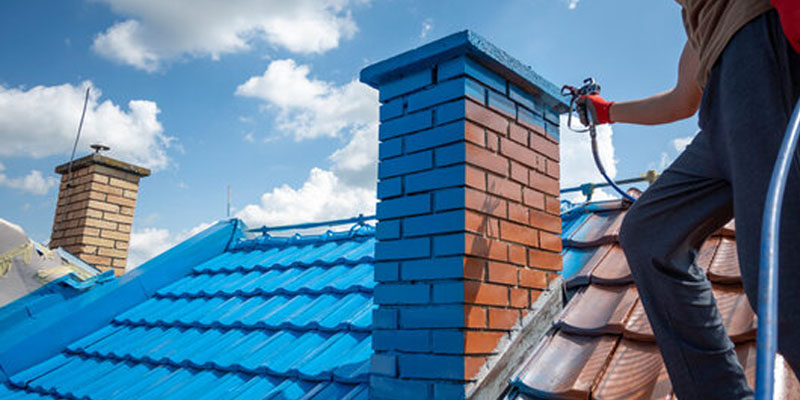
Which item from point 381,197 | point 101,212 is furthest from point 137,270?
point 381,197

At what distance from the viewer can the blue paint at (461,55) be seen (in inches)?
85.0

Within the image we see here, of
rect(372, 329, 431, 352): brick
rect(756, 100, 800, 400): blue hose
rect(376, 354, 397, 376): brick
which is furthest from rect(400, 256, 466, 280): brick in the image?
rect(756, 100, 800, 400): blue hose

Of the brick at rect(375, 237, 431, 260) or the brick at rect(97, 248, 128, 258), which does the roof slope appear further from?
the brick at rect(97, 248, 128, 258)

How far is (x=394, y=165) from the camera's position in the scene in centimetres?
229

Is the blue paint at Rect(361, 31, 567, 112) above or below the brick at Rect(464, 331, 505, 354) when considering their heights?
above

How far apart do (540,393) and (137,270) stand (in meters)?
4.14

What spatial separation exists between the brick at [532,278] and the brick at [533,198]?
0.28 meters

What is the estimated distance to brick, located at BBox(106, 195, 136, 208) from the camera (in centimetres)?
619

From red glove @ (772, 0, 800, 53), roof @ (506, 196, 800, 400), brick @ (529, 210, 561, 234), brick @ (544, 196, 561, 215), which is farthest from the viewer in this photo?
brick @ (544, 196, 561, 215)

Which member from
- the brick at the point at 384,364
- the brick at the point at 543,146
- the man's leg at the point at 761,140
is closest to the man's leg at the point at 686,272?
the man's leg at the point at 761,140

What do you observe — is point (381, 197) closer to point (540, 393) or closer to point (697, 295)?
point (540, 393)

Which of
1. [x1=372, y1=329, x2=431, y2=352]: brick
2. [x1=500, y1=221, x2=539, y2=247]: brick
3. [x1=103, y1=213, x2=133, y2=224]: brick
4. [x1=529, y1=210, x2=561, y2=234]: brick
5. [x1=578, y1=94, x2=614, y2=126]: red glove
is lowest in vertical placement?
[x1=372, y1=329, x2=431, y2=352]: brick

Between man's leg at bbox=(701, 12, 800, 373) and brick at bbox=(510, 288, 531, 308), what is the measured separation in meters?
0.96

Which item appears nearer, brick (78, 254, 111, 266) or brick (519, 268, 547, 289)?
brick (519, 268, 547, 289)
